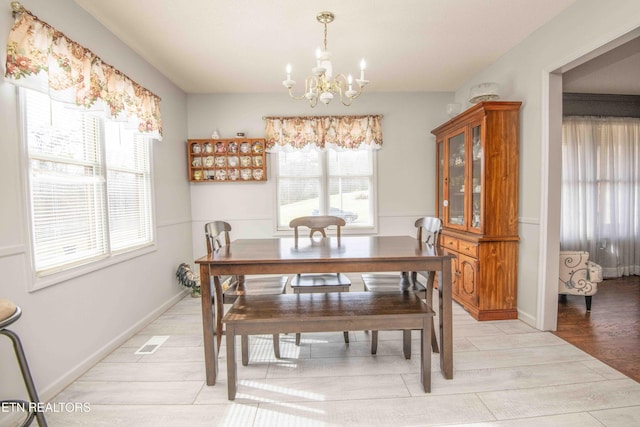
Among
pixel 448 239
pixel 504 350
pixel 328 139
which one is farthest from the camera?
pixel 328 139

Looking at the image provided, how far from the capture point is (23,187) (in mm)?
1699

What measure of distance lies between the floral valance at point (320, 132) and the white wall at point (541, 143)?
5.32 feet

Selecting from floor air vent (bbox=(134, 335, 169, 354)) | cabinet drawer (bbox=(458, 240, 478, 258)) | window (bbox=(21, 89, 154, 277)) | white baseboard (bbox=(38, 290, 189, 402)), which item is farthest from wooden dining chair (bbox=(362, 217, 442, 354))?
window (bbox=(21, 89, 154, 277))

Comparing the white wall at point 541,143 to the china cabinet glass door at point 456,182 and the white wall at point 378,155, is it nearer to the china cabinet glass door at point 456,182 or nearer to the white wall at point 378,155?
the china cabinet glass door at point 456,182

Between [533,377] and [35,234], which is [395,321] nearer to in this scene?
[533,377]

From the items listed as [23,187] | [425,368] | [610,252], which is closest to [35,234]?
[23,187]

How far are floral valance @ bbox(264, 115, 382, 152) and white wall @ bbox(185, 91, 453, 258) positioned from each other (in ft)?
0.44

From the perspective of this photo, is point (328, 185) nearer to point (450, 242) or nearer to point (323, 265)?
point (450, 242)

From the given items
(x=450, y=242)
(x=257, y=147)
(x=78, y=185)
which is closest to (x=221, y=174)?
(x=257, y=147)

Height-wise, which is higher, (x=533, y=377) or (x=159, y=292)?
(x=159, y=292)

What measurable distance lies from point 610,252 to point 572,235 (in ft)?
2.10

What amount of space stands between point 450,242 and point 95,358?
3338 millimetres

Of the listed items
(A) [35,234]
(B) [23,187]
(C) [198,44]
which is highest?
(C) [198,44]

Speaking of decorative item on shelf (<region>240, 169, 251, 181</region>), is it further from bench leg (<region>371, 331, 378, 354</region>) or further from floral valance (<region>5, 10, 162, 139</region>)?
bench leg (<region>371, 331, 378, 354</region>)
